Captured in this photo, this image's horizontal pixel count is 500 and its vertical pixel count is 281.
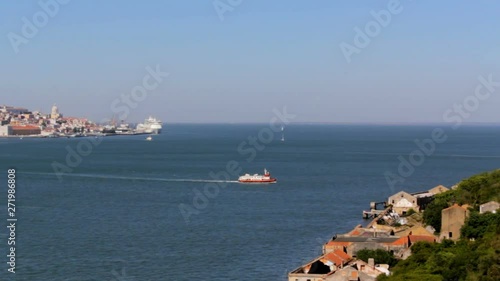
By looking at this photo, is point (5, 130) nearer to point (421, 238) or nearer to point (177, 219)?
point (177, 219)

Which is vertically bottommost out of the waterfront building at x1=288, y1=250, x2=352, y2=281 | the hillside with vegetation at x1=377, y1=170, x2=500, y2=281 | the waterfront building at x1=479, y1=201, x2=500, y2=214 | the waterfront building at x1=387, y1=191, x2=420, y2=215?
the waterfront building at x1=288, y1=250, x2=352, y2=281

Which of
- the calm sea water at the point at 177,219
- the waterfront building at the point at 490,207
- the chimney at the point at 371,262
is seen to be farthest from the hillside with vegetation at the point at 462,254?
the calm sea water at the point at 177,219

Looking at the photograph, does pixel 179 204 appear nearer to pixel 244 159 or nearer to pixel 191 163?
pixel 191 163

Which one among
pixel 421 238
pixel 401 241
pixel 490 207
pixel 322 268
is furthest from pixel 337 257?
pixel 490 207

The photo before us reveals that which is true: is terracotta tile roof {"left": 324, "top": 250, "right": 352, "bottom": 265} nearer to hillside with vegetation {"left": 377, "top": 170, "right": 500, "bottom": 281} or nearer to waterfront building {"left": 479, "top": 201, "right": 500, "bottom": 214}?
hillside with vegetation {"left": 377, "top": 170, "right": 500, "bottom": 281}

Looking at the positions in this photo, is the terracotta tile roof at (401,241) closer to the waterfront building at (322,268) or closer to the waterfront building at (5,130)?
the waterfront building at (322,268)

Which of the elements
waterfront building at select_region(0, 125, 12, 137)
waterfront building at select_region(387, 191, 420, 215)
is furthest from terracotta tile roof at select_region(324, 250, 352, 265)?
waterfront building at select_region(0, 125, 12, 137)

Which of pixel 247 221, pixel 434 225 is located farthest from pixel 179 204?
pixel 434 225

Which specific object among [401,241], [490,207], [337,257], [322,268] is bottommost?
[322,268]
